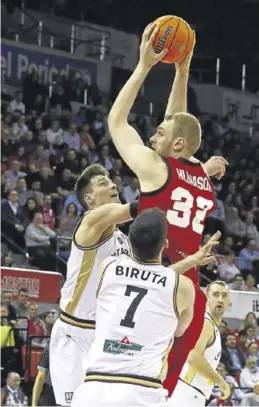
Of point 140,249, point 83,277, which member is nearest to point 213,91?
point 83,277

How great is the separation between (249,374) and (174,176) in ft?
26.8

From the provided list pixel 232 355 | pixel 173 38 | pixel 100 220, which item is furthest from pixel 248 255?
pixel 173 38

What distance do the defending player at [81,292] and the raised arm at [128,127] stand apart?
0.87 meters

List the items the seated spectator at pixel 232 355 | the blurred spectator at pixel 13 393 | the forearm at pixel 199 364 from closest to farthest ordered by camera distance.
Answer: the forearm at pixel 199 364, the blurred spectator at pixel 13 393, the seated spectator at pixel 232 355

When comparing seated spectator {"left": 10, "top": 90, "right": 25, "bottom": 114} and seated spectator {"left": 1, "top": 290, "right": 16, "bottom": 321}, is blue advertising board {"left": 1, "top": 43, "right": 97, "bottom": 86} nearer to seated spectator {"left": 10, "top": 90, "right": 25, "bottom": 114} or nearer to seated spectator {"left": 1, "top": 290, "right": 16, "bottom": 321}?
seated spectator {"left": 10, "top": 90, "right": 25, "bottom": 114}

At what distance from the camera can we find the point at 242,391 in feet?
43.1

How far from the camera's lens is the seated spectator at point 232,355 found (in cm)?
1391

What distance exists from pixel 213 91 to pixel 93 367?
20.9 meters

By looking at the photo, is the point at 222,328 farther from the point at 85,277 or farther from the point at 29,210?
the point at 85,277

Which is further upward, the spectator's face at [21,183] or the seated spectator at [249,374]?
the spectator's face at [21,183]

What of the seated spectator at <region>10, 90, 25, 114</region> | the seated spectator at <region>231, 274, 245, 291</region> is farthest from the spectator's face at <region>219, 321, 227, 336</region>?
the seated spectator at <region>10, 90, 25, 114</region>

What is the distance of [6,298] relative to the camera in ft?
42.8

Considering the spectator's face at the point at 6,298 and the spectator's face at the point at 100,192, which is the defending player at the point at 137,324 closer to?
the spectator's face at the point at 100,192

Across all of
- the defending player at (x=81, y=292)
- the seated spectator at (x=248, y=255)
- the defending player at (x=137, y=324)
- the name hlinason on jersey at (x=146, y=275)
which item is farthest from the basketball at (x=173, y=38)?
the seated spectator at (x=248, y=255)
